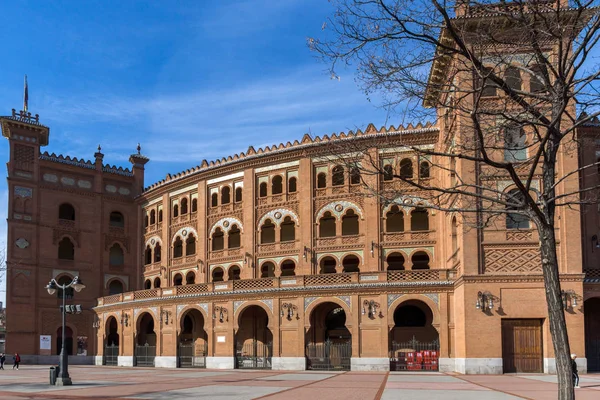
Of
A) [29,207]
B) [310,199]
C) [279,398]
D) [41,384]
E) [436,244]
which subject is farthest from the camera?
[29,207]

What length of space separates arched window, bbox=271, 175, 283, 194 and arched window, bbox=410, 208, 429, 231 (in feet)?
29.6

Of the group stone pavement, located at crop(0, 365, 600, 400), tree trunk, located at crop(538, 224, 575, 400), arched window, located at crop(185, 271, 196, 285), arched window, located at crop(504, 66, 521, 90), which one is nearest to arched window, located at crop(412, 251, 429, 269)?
stone pavement, located at crop(0, 365, 600, 400)

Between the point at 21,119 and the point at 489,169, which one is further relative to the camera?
the point at 21,119

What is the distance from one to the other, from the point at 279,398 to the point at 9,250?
3674cm

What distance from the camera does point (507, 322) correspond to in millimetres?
30516

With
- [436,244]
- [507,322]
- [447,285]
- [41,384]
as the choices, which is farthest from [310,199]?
[41,384]

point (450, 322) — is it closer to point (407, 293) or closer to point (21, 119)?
point (407, 293)

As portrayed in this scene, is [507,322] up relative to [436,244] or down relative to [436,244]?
down

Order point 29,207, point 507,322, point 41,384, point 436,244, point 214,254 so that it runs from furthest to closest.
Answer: point 29,207, point 214,254, point 436,244, point 507,322, point 41,384

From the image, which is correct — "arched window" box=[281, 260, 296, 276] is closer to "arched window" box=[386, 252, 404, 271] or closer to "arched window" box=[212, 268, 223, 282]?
"arched window" box=[212, 268, 223, 282]

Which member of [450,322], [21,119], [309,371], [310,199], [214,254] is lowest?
[309,371]

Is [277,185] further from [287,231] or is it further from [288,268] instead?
[288,268]

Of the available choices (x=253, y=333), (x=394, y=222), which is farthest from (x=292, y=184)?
(x=253, y=333)

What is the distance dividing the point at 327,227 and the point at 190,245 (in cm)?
1215
